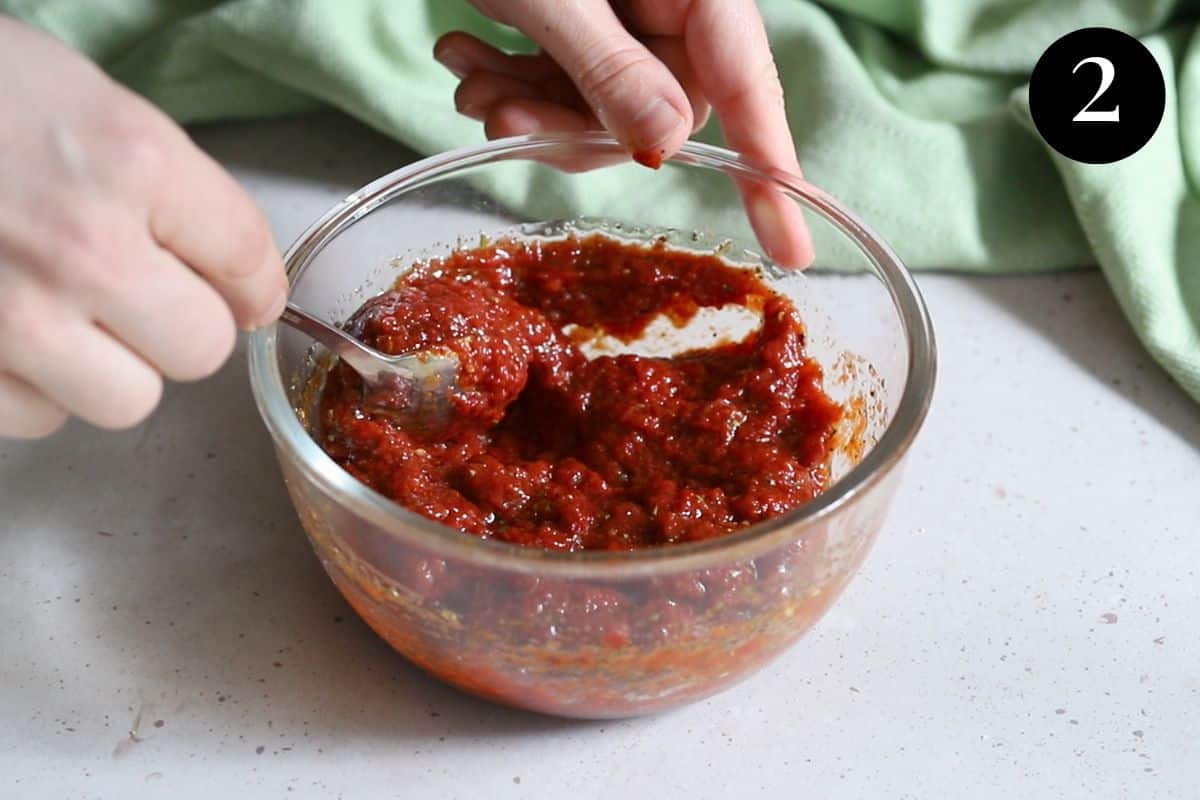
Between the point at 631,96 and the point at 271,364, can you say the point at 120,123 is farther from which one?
the point at 631,96

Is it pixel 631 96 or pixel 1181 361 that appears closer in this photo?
pixel 631 96

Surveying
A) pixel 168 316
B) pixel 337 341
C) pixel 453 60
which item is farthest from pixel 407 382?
pixel 453 60

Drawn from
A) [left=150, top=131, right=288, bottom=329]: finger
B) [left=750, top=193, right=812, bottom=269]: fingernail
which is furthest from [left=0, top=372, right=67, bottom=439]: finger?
[left=750, top=193, right=812, bottom=269]: fingernail

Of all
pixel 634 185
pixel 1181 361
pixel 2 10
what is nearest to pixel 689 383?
pixel 634 185

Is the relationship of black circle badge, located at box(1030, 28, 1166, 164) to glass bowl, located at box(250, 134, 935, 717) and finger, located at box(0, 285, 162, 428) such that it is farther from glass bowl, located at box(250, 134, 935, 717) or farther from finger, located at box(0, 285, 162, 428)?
finger, located at box(0, 285, 162, 428)

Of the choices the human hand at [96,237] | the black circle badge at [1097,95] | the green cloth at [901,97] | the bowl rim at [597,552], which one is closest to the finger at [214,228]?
the human hand at [96,237]

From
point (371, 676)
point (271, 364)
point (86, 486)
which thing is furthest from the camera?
point (86, 486)

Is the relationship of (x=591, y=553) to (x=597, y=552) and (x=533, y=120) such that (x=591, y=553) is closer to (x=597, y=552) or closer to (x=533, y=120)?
(x=597, y=552)
